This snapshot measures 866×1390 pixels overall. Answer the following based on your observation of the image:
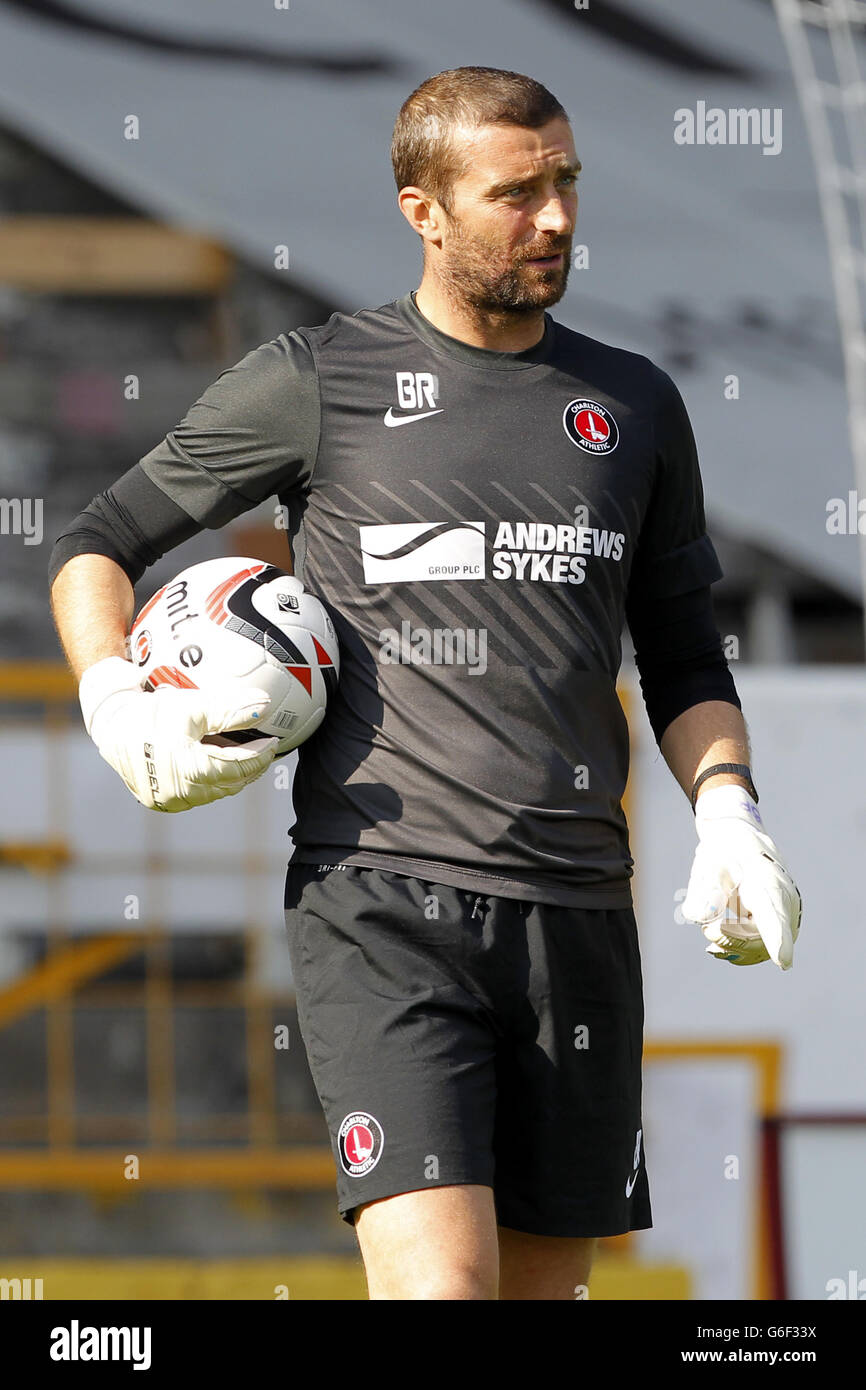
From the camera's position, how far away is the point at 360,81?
7.57m

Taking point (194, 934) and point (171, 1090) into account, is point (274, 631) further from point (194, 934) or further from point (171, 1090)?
point (194, 934)

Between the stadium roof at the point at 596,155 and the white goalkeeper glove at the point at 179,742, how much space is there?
16.8 ft

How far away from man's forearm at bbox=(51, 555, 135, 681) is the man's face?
704 millimetres

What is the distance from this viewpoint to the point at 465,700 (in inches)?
101

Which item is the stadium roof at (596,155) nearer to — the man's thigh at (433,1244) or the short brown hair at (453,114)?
the short brown hair at (453,114)

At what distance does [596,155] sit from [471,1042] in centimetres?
587

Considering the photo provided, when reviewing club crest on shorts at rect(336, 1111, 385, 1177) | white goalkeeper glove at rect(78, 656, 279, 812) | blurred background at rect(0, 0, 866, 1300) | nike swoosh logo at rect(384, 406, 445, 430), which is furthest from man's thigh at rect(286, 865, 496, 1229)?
blurred background at rect(0, 0, 866, 1300)

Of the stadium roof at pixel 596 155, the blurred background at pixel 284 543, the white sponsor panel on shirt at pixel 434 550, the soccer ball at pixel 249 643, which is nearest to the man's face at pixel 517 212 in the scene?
the white sponsor panel on shirt at pixel 434 550

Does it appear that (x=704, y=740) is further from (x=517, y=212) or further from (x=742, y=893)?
(x=517, y=212)

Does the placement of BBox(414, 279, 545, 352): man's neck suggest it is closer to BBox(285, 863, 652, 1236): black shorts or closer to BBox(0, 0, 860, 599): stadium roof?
BBox(285, 863, 652, 1236): black shorts

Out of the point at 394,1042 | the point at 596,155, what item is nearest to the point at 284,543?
the point at 596,155
